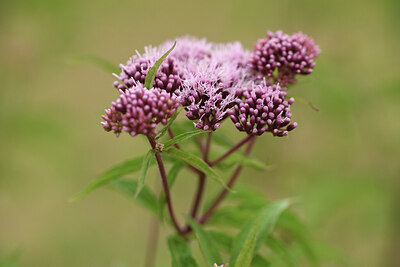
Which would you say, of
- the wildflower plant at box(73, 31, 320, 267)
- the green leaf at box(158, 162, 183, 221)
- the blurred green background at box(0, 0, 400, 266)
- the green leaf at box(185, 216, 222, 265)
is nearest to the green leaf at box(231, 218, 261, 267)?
the wildflower plant at box(73, 31, 320, 267)

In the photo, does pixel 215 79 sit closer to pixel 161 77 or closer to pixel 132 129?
pixel 161 77

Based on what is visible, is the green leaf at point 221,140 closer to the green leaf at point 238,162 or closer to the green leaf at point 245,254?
the green leaf at point 238,162

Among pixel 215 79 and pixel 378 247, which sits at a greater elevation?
pixel 215 79

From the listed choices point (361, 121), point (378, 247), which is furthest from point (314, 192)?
point (378, 247)

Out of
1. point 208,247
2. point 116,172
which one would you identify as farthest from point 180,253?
point 116,172

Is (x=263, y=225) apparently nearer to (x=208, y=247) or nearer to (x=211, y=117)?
(x=208, y=247)

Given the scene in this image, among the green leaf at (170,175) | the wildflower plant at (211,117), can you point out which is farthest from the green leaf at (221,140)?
the green leaf at (170,175)

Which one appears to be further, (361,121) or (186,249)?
(361,121)
